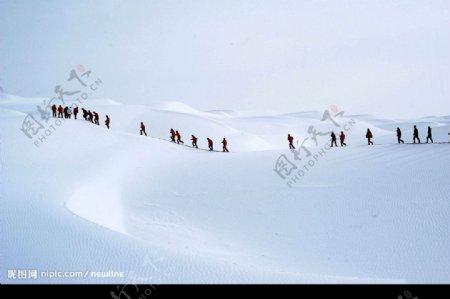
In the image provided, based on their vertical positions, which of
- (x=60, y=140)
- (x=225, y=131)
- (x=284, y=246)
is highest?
(x=225, y=131)

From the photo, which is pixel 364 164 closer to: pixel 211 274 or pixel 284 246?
pixel 284 246

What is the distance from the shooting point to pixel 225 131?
40.4 metres

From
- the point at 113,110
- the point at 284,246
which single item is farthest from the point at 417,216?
the point at 113,110

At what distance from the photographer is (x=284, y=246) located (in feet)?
33.1

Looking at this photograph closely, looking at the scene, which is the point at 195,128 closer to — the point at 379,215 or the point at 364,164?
the point at 364,164

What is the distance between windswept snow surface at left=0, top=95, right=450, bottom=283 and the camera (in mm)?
6508

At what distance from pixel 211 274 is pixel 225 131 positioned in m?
34.7

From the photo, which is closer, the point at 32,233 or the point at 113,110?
the point at 32,233

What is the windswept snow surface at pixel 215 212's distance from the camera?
6508 millimetres

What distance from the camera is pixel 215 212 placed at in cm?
1266

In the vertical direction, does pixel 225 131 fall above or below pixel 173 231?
above
